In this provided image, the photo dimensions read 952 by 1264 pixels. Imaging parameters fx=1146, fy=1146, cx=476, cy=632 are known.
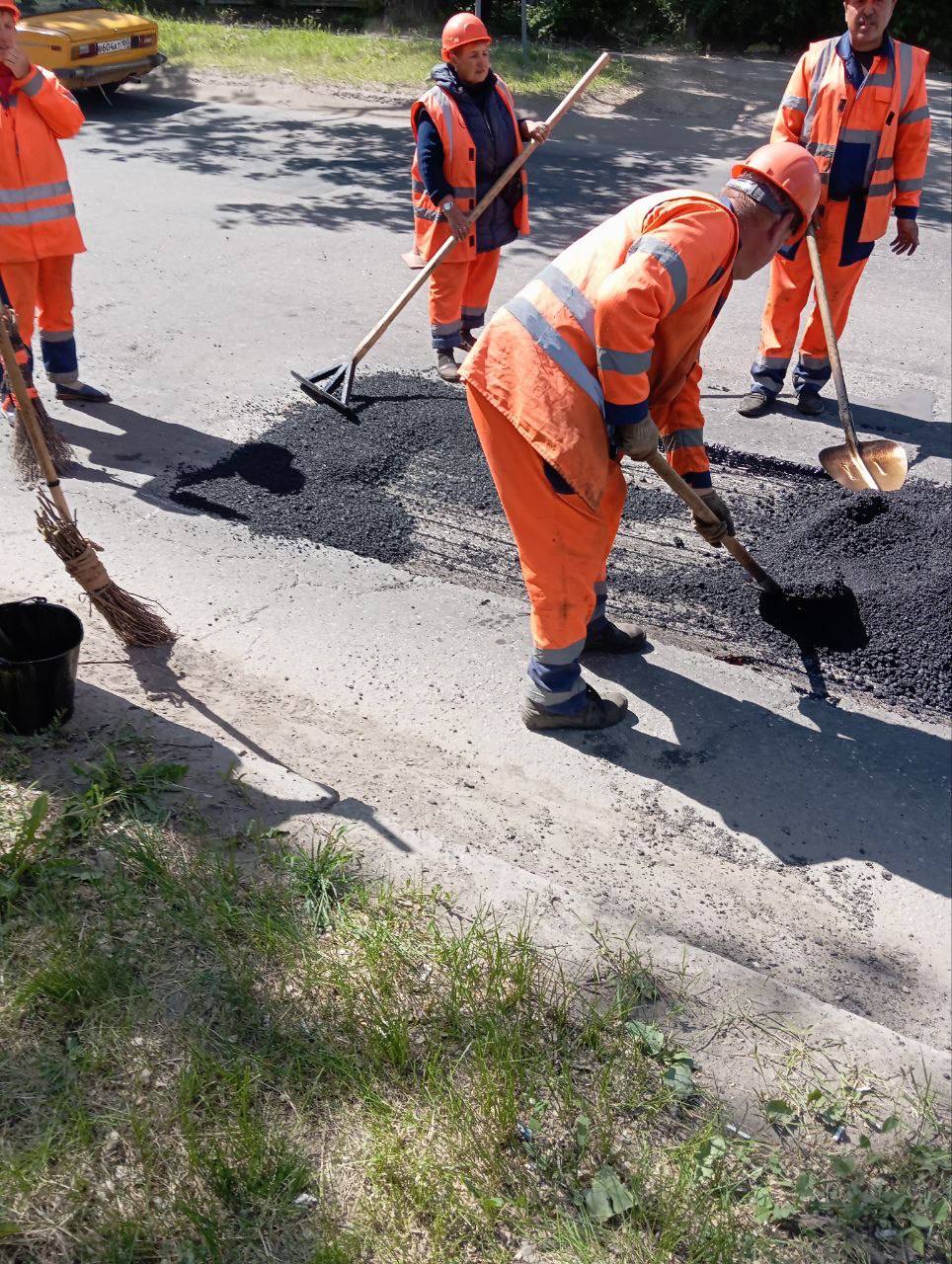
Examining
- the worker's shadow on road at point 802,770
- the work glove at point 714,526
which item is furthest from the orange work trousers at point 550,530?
the worker's shadow on road at point 802,770

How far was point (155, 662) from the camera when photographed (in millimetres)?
4160

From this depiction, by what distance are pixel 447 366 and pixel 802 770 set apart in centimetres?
354

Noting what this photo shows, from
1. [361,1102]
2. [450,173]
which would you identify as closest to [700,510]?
[361,1102]

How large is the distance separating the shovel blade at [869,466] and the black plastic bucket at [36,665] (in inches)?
125

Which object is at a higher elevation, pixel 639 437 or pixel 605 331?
pixel 605 331

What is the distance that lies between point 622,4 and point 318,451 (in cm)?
1436

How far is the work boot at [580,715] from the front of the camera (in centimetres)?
395

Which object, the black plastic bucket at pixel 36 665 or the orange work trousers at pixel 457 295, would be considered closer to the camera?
the black plastic bucket at pixel 36 665

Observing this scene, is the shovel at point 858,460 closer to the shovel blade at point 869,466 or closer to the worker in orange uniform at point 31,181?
the shovel blade at point 869,466

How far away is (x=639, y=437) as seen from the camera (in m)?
3.34

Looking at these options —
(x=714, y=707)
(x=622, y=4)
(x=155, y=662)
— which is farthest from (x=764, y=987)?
(x=622, y=4)

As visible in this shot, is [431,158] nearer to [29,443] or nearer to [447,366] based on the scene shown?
[447,366]

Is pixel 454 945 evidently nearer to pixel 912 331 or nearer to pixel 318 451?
pixel 318 451

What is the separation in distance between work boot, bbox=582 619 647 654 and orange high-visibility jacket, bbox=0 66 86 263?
325cm
